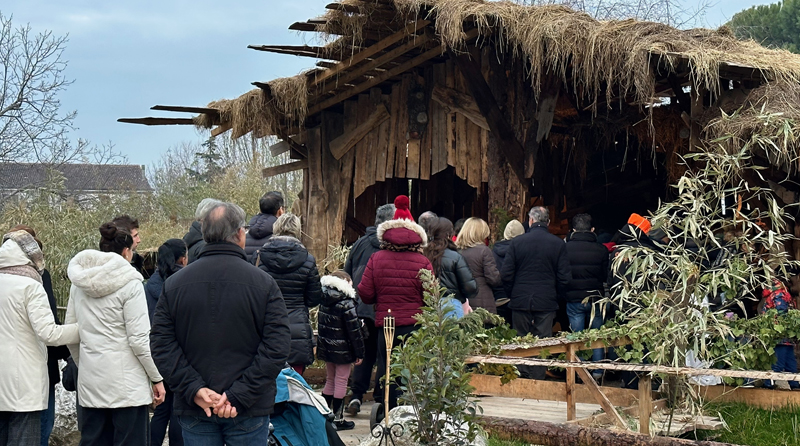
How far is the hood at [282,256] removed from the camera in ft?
19.9

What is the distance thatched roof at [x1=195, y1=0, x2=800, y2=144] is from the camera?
308 inches

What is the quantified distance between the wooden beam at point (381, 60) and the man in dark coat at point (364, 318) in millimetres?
2761

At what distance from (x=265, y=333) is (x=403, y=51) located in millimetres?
6299

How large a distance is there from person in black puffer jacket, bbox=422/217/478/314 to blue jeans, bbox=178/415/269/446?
3.37m

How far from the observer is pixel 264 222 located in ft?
22.6

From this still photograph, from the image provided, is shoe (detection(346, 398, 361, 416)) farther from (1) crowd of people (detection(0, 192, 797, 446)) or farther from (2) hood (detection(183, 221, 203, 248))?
(2) hood (detection(183, 221, 203, 248))

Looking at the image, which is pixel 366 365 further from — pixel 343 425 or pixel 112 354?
pixel 112 354

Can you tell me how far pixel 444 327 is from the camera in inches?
198

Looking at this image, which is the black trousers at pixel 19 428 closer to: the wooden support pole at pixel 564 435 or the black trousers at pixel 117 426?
the black trousers at pixel 117 426

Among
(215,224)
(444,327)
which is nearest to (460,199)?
(444,327)

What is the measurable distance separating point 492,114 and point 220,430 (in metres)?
6.85

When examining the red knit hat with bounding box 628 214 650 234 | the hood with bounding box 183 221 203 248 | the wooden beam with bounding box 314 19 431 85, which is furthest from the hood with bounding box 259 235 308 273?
the wooden beam with bounding box 314 19 431 85

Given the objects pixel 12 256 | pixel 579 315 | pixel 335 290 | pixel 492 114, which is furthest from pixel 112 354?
pixel 492 114

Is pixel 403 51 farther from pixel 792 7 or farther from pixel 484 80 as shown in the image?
pixel 792 7
